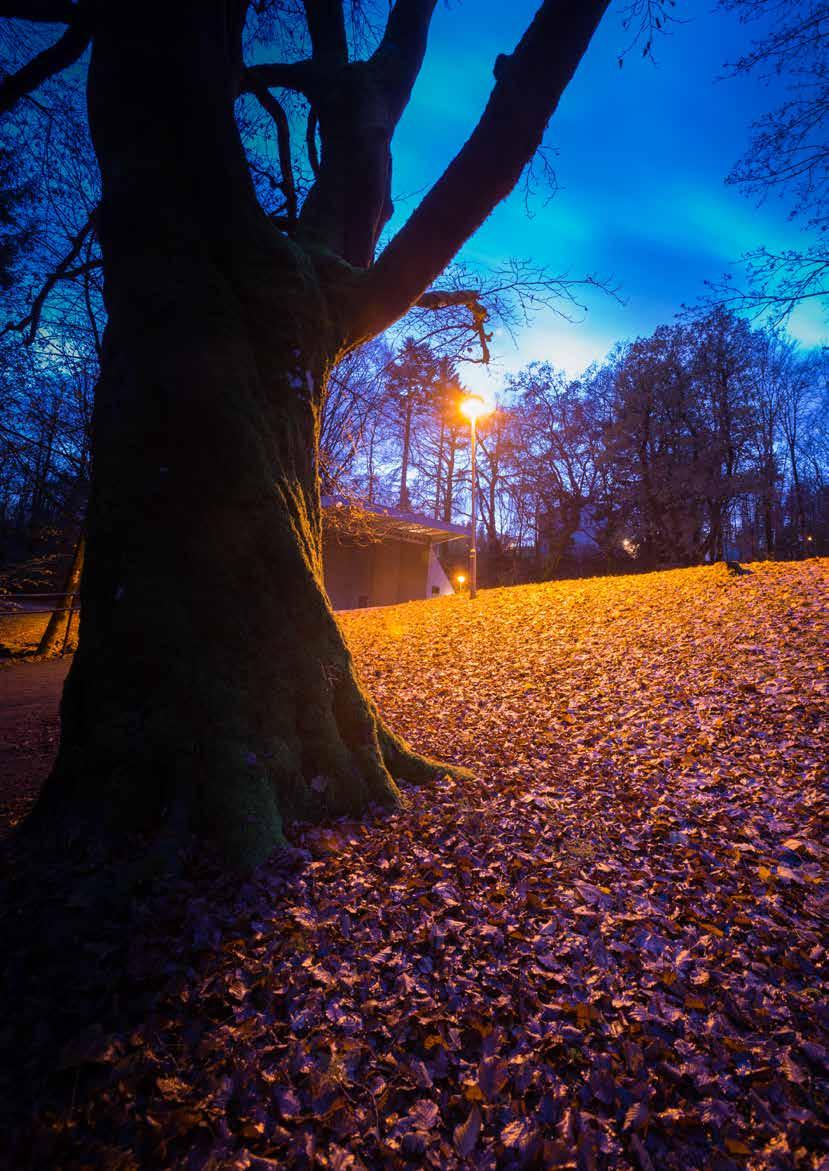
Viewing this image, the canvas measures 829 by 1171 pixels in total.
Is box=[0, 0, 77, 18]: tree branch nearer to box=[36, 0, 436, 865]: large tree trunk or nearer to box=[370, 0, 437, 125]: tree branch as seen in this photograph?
box=[36, 0, 436, 865]: large tree trunk

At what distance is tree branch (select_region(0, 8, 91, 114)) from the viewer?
4.17 meters

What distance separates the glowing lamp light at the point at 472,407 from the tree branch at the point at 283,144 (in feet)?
22.4

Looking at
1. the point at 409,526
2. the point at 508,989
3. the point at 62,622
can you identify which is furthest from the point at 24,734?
the point at 409,526

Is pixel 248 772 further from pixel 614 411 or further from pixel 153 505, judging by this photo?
pixel 614 411

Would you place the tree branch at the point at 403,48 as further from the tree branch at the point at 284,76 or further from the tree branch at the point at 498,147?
the tree branch at the point at 498,147

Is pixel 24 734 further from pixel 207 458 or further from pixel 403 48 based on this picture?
pixel 403 48

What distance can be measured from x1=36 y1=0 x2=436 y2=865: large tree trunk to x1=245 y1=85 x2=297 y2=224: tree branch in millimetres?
2627

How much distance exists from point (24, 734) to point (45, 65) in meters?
6.73

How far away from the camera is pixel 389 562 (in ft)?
76.6

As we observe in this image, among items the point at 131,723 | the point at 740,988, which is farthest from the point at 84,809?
the point at 740,988

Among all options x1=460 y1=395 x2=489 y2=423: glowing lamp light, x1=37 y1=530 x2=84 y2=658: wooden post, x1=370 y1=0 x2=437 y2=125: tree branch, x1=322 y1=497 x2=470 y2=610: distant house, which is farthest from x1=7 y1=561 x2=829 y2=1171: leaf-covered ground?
x1=322 y1=497 x2=470 y2=610: distant house

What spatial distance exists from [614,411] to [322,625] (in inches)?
955

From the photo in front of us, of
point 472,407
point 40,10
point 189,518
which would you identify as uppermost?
point 472,407

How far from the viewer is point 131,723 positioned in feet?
9.17
